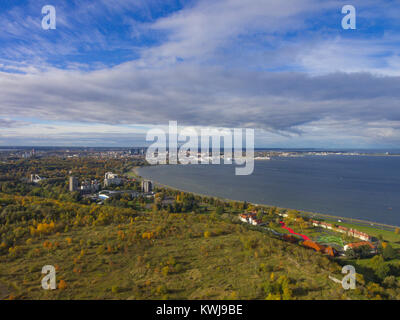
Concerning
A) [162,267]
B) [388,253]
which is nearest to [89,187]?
[162,267]

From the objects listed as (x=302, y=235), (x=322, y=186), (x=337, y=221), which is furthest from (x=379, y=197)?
(x=302, y=235)

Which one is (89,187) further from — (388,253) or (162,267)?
(388,253)

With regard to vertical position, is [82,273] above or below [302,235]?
above

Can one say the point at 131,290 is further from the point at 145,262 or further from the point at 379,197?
the point at 379,197

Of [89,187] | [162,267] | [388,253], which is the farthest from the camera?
[89,187]

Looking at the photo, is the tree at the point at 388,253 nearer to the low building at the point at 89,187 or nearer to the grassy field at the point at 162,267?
the grassy field at the point at 162,267

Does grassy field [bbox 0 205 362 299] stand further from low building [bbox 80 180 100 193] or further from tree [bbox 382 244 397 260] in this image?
low building [bbox 80 180 100 193]

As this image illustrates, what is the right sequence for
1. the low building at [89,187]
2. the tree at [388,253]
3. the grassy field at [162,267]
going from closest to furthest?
the grassy field at [162,267] → the tree at [388,253] → the low building at [89,187]

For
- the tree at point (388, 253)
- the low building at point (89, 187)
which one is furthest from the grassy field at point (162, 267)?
the low building at point (89, 187)

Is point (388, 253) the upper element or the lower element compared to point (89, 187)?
lower

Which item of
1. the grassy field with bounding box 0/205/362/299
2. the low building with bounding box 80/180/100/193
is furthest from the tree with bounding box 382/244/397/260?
the low building with bounding box 80/180/100/193
